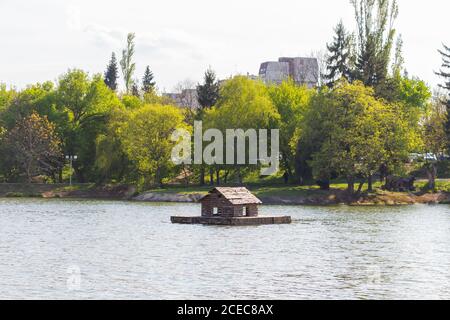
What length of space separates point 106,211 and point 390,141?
114 feet

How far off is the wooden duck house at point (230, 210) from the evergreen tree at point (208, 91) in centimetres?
5495

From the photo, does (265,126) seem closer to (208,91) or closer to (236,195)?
(208,91)

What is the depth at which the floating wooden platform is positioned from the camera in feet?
224

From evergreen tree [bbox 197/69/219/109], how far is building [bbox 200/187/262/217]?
54.9 meters

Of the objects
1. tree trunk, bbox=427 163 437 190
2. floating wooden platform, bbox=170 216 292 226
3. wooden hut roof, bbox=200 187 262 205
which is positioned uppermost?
tree trunk, bbox=427 163 437 190

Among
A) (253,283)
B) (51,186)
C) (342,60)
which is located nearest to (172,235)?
(253,283)

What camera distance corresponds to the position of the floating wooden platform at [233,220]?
6838cm

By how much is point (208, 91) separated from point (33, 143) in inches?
991

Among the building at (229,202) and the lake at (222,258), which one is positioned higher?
the building at (229,202)

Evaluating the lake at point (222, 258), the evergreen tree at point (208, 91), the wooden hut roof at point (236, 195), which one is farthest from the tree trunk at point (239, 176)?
the wooden hut roof at point (236, 195)

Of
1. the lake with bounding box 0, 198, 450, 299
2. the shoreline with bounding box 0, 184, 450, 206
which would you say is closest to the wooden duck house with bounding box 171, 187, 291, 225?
the lake with bounding box 0, 198, 450, 299

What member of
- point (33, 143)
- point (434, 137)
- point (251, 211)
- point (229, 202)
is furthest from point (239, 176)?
point (229, 202)

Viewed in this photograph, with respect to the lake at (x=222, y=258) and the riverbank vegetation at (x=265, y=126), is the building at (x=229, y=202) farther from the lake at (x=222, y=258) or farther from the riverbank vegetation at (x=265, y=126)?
the riverbank vegetation at (x=265, y=126)

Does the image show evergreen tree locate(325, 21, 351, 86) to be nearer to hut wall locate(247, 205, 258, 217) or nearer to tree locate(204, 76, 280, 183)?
tree locate(204, 76, 280, 183)
